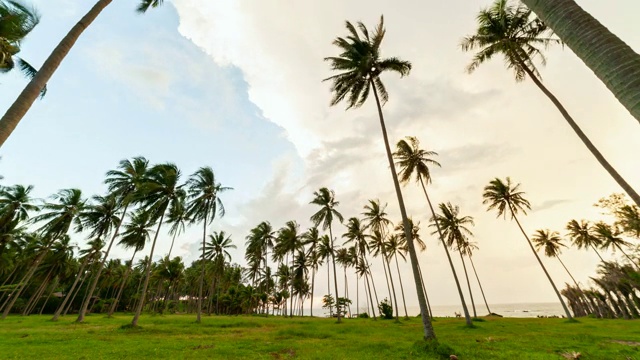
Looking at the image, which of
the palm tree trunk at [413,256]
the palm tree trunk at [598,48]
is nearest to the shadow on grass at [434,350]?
the palm tree trunk at [413,256]

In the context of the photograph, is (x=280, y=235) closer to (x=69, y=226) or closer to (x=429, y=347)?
(x=69, y=226)

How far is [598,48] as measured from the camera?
271cm

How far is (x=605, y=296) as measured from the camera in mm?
46031

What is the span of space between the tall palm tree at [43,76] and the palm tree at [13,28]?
2836 mm

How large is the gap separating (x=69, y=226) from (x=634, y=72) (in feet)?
148

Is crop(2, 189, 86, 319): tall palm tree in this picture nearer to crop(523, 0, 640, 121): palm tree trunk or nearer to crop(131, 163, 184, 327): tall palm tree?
crop(131, 163, 184, 327): tall palm tree

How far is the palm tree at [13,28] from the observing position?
27.4 feet

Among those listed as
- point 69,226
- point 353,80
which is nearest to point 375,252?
point 353,80

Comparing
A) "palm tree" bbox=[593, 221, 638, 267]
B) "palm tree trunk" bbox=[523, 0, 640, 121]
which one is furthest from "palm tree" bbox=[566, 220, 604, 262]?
"palm tree trunk" bbox=[523, 0, 640, 121]

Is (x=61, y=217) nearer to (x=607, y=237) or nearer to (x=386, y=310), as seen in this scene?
(x=386, y=310)

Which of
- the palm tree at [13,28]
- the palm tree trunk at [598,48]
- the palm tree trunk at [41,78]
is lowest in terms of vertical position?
the palm tree trunk at [598,48]

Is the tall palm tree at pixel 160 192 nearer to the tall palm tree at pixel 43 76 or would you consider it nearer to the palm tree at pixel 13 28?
the palm tree at pixel 13 28

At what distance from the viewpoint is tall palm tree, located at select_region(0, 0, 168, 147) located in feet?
16.0

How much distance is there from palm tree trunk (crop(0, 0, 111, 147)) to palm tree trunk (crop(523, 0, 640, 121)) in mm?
8931
